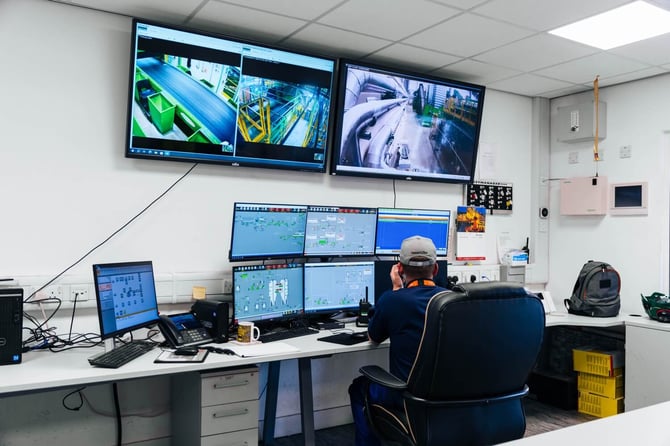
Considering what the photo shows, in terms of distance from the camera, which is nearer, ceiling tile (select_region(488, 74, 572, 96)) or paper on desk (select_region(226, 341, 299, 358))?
paper on desk (select_region(226, 341, 299, 358))

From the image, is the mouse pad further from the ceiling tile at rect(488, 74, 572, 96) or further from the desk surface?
the ceiling tile at rect(488, 74, 572, 96)

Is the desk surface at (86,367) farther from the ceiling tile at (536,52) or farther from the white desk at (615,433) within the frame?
the ceiling tile at (536,52)


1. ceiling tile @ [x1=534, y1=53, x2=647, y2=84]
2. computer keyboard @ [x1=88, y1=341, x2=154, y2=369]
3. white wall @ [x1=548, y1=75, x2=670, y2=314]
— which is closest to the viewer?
computer keyboard @ [x1=88, y1=341, x2=154, y2=369]

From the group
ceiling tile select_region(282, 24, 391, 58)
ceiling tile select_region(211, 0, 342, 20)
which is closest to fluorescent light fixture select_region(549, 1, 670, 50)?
ceiling tile select_region(282, 24, 391, 58)

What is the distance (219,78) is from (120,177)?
0.78 meters

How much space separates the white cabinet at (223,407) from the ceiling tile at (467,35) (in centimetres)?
213

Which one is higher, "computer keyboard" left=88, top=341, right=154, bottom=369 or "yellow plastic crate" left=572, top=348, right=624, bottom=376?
"computer keyboard" left=88, top=341, right=154, bottom=369

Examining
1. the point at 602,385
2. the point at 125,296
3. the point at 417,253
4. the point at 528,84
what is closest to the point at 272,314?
the point at 125,296

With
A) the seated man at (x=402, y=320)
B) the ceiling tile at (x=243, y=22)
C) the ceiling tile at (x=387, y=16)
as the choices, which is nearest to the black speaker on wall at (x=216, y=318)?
the seated man at (x=402, y=320)

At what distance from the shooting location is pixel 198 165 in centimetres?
319

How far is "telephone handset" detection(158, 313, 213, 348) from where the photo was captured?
8.45 feet

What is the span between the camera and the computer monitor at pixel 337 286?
320 cm

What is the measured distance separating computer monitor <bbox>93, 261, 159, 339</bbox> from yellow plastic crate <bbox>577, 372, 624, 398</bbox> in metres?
3.01

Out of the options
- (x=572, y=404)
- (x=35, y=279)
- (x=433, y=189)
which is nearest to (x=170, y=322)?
(x=35, y=279)
